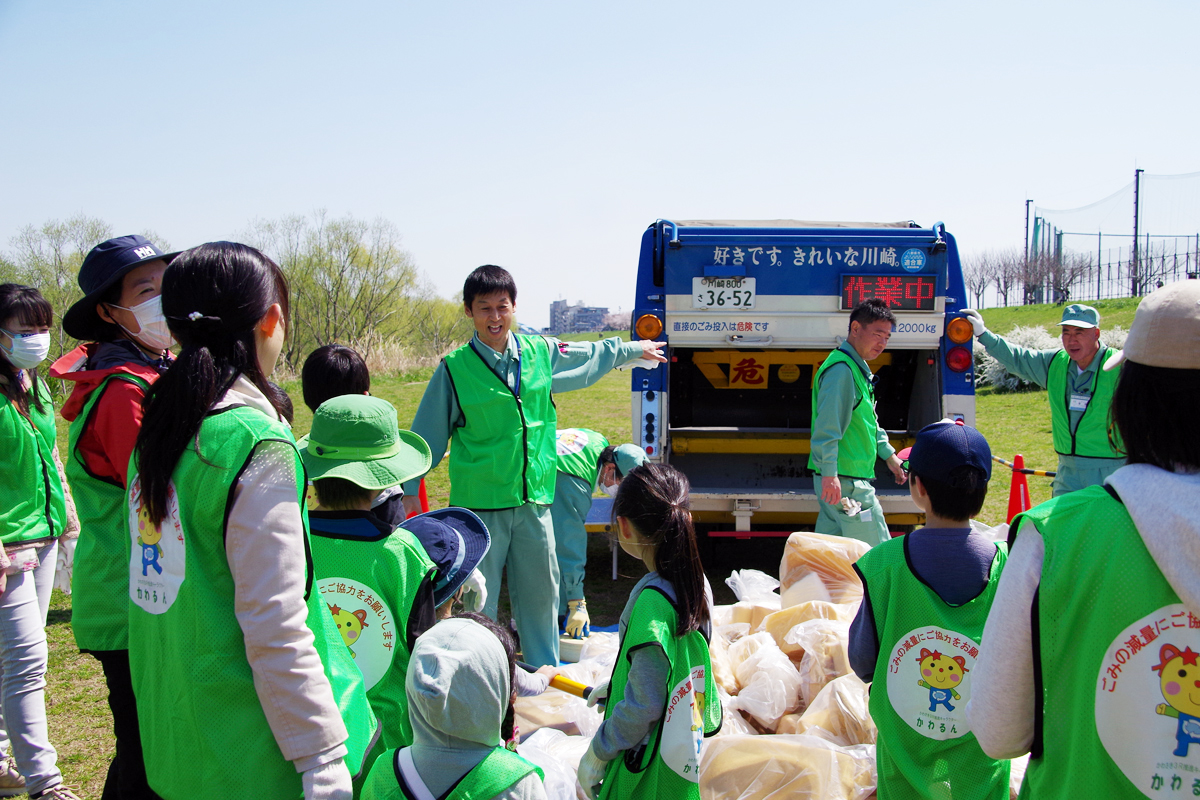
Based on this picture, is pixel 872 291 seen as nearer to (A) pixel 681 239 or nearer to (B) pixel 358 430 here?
(A) pixel 681 239

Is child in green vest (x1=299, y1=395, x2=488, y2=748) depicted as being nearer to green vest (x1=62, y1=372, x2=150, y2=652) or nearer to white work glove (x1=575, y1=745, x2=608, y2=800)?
white work glove (x1=575, y1=745, x2=608, y2=800)

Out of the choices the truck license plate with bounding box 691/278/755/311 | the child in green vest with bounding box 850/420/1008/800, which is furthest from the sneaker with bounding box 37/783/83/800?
the truck license plate with bounding box 691/278/755/311

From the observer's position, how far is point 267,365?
1562 mm

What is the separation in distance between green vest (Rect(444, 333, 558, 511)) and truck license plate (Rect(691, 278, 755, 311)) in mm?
1851

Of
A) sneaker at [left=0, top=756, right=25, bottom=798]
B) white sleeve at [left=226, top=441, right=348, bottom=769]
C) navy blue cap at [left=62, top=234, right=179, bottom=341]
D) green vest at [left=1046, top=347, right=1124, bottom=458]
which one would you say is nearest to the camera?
white sleeve at [left=226, top=441, right=348, bottom=769]

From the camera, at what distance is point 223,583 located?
4.58 ft

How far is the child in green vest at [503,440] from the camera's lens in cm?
349

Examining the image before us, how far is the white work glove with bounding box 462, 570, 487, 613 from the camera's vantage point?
235 cm

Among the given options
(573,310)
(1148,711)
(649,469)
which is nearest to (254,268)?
(649,469)

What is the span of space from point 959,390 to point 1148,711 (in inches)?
162

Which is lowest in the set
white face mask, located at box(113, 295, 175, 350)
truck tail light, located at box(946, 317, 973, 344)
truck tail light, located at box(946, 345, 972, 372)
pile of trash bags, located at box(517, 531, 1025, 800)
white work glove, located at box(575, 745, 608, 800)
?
pile of trash bags, located at box(517, 531, 1025, 800)

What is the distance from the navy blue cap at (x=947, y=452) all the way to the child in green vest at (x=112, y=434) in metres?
1.90

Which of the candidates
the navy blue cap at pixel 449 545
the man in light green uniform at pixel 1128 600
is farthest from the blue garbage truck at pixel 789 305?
the man in light green uniform at pixel 1128 600

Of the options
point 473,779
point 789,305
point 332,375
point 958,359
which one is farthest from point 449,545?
point 958,359
